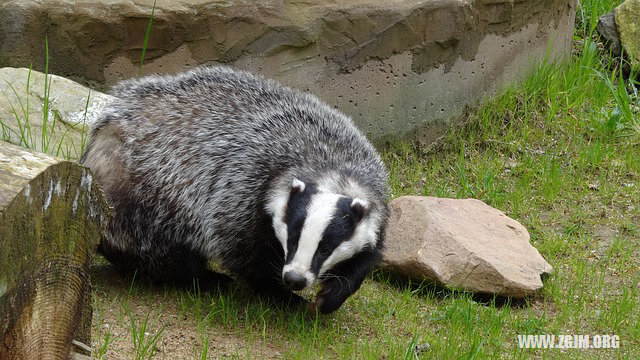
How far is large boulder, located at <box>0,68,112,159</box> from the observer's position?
4691 millimetres

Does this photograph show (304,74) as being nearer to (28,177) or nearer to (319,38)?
(319,38)

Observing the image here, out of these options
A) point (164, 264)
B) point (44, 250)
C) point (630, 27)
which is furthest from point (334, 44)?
point (44, 250)

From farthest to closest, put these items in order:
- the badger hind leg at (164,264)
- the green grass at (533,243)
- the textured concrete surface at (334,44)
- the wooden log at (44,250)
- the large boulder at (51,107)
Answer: the textured concrete surface at (334,44) < the large boulder at (51,107) < the badger hind leg at (164,264) < the green grass at (533,243) < the wooden log at (44,250)

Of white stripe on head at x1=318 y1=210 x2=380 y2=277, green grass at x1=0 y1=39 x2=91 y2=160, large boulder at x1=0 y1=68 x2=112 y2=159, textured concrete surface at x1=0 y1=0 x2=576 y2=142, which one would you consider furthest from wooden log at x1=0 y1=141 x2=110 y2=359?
textured concrete surface at x1=0 y1=0 x2=576 y2=142

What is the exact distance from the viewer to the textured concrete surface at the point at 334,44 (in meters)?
5.10

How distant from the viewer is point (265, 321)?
420 centimetres

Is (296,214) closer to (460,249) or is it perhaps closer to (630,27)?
(460,249)

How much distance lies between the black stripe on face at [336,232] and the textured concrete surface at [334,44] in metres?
1.97

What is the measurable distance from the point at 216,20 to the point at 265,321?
6.80 ft

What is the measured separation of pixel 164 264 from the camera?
172 inches

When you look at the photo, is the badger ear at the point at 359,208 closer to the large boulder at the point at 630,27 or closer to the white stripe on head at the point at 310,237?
the white stripe on head at the point at 310,237

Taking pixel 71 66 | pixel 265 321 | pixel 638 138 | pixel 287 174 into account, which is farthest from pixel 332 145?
pixel 638 138

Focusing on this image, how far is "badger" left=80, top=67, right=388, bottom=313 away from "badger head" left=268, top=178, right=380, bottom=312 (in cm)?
4

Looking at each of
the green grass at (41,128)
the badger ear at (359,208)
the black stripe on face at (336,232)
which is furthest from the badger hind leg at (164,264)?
the badger ear at (359,208)
